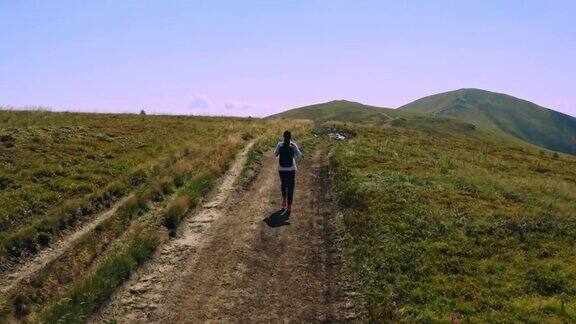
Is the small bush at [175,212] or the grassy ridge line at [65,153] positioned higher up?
the grassy ridge line at [65,153]

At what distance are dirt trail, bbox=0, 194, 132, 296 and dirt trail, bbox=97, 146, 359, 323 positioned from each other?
3169 millimetres

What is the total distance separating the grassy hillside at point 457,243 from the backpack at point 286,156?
304cm

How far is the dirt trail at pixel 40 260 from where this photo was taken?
14283 mm

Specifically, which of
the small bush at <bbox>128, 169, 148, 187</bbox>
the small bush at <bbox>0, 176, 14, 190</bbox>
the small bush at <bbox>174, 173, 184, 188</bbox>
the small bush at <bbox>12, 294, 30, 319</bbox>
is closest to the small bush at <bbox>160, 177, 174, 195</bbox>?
the small bush at <bbox>174, 173, 184, 188</bbox>

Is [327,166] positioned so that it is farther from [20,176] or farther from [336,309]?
[336,309]

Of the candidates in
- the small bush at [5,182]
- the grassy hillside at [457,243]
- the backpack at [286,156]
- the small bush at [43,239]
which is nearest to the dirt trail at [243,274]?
the grassy hillside at [457,243]

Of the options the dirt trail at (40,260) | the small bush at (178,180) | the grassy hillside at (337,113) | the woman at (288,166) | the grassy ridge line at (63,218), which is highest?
the grassy hillside at (337,113)

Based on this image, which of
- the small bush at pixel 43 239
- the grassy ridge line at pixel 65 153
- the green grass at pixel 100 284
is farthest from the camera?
the grassy ridge line at pixel 65 153

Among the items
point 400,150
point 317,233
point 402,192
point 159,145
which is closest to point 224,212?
point 317,233

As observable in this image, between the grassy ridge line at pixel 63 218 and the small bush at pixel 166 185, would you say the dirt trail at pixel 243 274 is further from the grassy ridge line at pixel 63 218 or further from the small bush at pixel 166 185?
the grassy ridge line at pixel 63 218

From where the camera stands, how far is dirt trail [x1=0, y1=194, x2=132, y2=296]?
14.3m

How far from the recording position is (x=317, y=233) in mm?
18188

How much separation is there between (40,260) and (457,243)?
526 inches

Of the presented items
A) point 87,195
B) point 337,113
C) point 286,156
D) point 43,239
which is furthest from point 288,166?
point 337,113
